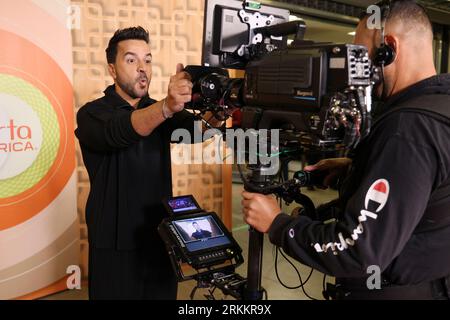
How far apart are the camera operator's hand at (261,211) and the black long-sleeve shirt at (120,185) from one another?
28.6 inches

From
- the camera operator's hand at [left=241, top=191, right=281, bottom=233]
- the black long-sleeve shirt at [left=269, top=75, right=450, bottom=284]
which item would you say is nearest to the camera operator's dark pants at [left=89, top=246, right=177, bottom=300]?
the camera operator's hand at [left=241, top=191, right=281, bottom=233]

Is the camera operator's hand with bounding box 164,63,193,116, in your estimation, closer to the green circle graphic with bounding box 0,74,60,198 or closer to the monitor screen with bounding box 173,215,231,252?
the monitor screen with bounding box 173,215,231,252

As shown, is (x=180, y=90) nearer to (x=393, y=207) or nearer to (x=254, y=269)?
(x=254, y=269)

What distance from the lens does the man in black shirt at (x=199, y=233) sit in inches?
52.4

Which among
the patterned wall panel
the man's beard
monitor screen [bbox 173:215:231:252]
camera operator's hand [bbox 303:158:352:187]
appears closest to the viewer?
monitor screen [bbox 173:215:231:252]

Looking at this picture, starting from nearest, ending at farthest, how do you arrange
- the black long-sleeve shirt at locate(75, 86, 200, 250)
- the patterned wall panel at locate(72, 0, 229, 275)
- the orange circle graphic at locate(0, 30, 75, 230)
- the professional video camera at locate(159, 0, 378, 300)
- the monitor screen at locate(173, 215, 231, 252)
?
1. the professional video camera at locate(159, 0, 378, 300)
2. the monitor screen at locate(173, 215, 231, 252)
3. the black long-sleeve shirt at locate(75, 86, 200, 250)
4. the orange circle graphic at locate(0, 30, 75, 230)
5. the patterned wall panel at locate(72, 0, 229, 275)

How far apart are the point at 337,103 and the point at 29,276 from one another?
259 cm

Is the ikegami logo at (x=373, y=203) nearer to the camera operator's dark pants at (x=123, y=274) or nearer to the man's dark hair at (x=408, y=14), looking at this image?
the man's dark hair at (x=408, y=14)

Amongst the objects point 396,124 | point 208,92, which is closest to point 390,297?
point 396,124

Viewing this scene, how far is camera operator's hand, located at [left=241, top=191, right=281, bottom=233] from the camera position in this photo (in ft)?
3.64

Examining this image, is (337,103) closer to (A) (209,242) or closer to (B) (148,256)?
(A) (209,242)

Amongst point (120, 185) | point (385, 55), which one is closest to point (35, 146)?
point (120, 185)

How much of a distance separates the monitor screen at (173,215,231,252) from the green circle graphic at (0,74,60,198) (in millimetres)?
1700

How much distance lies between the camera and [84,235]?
3.08 metres
